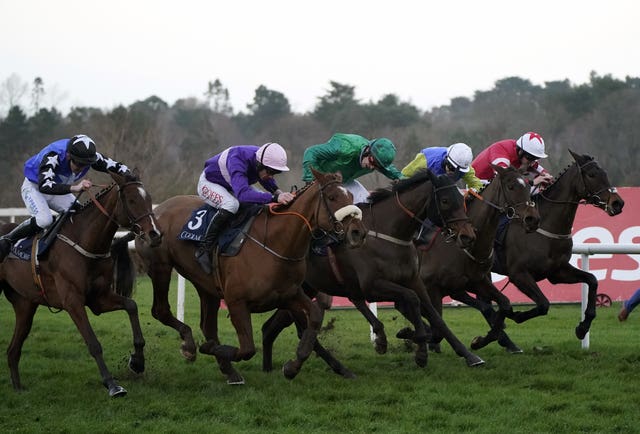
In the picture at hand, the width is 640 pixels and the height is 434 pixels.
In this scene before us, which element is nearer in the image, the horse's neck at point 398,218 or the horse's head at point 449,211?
the horse's head at point 449,211

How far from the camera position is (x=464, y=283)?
8.12m

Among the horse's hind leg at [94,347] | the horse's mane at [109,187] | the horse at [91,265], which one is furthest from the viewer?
the horse's mane at [109,187]

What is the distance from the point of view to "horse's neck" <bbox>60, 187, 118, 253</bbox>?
Result: 6906 millimetres

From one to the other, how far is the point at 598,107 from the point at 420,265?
3361 centimetres

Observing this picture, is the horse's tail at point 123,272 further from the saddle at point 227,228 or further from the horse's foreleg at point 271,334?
the horse's foreleg at point 271,334

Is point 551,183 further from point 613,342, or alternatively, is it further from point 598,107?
point 598,107

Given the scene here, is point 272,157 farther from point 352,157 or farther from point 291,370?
point 291,370

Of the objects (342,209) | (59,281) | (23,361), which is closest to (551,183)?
(342,209)

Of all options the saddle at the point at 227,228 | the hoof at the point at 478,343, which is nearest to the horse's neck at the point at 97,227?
the saddle at the point at 227,228

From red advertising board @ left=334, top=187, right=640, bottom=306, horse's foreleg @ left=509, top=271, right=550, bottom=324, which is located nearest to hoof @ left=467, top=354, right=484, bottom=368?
horse's foreleg @ left=509, top=271, right=550, bottom=324

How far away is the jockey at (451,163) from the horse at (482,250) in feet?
0.79

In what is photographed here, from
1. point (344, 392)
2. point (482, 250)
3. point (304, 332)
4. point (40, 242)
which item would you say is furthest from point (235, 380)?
point (482, 250)

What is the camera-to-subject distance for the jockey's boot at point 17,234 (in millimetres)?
7250

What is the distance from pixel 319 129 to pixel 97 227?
4067cm
